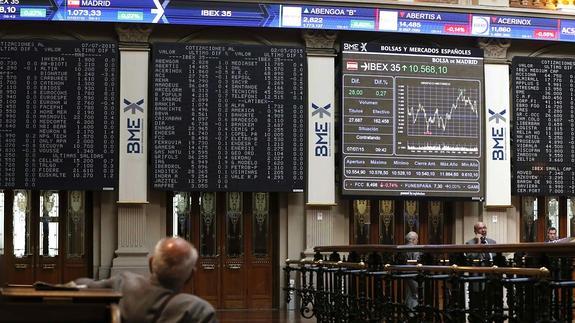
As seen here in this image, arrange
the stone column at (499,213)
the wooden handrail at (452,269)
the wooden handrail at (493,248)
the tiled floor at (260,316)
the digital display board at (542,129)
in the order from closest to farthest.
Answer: the wooden handrail at (493,248) → the wooden handrail at (452,269) → the tiled floor at (260,316) → the digital display board at (542,129) → the stone column at (499,213)

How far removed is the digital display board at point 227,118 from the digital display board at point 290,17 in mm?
443

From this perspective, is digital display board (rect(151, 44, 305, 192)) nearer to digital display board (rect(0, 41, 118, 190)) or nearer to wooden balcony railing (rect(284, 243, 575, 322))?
digital display board (rect(0, 41, 118, 190))

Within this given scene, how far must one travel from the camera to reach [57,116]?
47.5ft

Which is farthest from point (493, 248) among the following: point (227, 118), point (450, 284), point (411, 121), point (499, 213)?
point (499, 213)

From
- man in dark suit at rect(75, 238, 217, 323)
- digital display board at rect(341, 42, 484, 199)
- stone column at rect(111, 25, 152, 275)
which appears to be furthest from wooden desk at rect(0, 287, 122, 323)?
digital display board at rect(341, 42, 484, 199)

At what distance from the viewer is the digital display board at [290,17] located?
1455cm

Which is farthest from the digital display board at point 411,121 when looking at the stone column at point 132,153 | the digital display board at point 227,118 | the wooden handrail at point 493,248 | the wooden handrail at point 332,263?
the wooden handrail at point 493,248

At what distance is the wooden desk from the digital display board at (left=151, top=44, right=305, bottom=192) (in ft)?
34.3

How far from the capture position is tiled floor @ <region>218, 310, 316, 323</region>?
1357 centimetres

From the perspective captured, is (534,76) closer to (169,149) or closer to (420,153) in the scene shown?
(420,153)

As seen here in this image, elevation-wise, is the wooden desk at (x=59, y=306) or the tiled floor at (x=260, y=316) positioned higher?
→ the wooden desk at (x=59, y=306)

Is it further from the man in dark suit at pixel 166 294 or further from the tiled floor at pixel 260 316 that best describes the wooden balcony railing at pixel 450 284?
the man in dark suit at pixel 166 294

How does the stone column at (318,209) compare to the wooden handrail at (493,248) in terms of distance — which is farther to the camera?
the stone column at (318,209)

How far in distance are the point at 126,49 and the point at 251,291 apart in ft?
13.5
